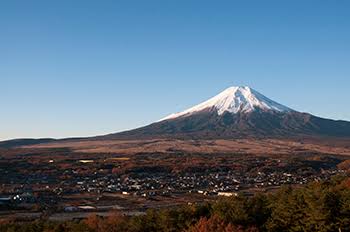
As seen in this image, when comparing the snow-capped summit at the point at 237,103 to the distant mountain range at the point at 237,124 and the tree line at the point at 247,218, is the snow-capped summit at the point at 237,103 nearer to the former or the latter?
the distant mountain range at the point at 237,124

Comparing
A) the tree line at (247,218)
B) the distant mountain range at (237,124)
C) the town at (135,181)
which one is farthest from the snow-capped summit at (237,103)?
the tree line at (247,218)

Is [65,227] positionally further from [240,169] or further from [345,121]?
[345,121]

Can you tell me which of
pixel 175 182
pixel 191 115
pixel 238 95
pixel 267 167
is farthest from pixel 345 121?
pixel 175 182

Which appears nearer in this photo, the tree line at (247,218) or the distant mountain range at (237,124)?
the tree line at (247,218)

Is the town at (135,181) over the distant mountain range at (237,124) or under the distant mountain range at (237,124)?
under

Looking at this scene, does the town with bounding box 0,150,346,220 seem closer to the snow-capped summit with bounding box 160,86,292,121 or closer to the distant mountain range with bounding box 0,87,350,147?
the distant mountain range with bounding box 0,87,350,147

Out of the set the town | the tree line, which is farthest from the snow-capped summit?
the tree line

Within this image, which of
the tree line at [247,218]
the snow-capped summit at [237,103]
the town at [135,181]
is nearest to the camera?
the tree line at [247,218]
